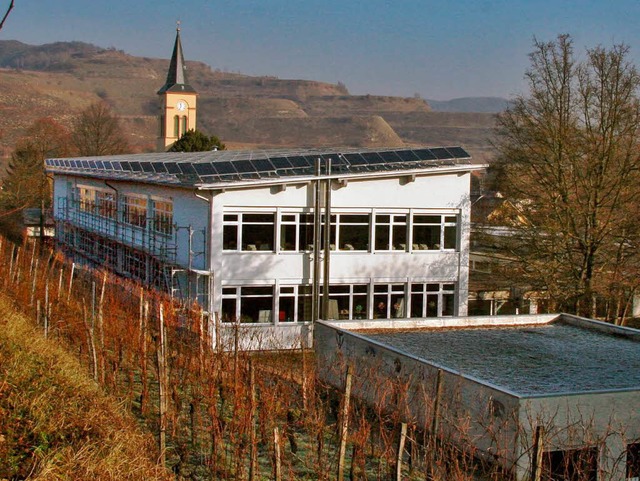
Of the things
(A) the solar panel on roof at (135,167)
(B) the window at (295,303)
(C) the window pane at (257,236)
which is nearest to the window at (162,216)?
(C) the window pane at (257,236)

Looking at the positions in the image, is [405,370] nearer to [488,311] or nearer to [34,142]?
[488,311]

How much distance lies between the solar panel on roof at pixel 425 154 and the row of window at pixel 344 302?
378 centimetres

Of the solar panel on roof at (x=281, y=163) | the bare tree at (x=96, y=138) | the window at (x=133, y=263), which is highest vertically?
the bare tree at (x=96, y=138)

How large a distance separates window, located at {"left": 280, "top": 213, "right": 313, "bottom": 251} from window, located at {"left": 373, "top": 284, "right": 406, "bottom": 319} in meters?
2.61

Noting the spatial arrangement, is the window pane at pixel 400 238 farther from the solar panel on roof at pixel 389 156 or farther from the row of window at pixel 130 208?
the row of window at pixel 130 208

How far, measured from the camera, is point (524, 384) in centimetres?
1545

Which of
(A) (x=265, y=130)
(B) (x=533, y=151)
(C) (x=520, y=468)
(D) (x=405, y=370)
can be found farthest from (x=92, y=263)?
(A) (x=265, y=130)

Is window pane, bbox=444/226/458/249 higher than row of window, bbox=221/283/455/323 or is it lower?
higher

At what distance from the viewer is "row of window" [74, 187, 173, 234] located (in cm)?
2956

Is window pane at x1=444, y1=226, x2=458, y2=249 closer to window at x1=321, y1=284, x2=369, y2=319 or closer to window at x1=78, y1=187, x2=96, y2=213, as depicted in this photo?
window at x1=321, y1=284, x2=369, y2=319

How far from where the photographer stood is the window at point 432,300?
2847cm

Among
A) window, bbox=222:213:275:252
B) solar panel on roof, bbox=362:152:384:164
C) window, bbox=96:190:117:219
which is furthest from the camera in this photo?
window, bbox=96:190:117:219

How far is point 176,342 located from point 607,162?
16.6 metres

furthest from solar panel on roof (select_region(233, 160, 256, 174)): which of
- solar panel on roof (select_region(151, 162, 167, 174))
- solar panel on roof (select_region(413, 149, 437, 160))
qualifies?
solar panel on roof (select_region(413, 149, 437, 160))
